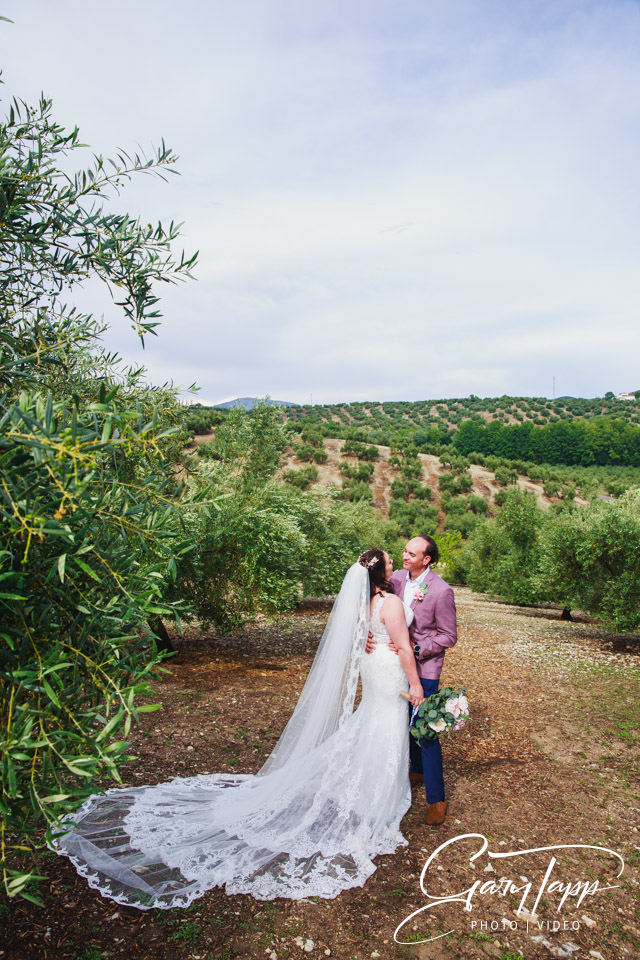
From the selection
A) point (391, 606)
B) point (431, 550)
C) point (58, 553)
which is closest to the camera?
point (58, 553)

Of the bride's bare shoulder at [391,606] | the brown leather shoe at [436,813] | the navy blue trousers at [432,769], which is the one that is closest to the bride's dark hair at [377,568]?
the bride's bare shoulder at [391,606]

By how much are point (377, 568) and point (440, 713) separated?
Answer: 58.4 inches

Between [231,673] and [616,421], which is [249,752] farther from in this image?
[616,421]

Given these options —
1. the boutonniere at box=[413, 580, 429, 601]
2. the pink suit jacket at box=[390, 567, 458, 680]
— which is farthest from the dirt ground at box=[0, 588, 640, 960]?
the boutonniere at box=[413, 580, 429, 601]

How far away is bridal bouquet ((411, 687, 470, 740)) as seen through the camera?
5.35 metres

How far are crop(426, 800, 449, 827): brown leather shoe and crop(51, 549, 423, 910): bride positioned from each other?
24cm

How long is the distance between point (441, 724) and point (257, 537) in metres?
6.22

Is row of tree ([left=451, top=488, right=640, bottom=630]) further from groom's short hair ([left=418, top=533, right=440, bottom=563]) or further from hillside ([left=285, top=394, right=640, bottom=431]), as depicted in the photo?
hillside ([left=285, top=394, right=640, bottom=431])

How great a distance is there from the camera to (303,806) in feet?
17.6

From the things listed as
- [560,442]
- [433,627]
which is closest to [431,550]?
[433,627]

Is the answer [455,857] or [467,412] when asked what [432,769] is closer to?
[455,857]

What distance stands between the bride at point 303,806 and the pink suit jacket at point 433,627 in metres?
0.25

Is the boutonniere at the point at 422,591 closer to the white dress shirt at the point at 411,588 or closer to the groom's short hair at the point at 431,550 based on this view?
the white dress shirt at the point at 411,588

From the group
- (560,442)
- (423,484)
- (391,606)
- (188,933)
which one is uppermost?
(560,442)
